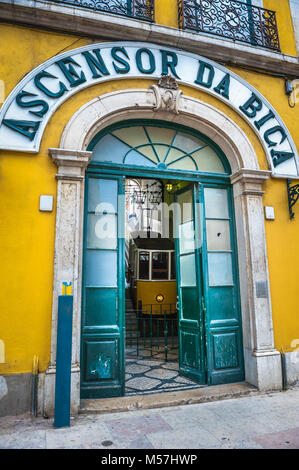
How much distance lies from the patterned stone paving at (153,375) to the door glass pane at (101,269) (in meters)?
1.64

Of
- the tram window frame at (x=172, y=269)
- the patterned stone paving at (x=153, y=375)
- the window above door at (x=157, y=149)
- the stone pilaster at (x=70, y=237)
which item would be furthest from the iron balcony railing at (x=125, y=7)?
the tram window frame at (x=172, y=269)

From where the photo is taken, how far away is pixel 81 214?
171 inches

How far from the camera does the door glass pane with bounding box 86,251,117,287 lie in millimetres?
4504

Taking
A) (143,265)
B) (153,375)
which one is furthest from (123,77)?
(143,265)

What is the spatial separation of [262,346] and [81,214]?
11.1 feet

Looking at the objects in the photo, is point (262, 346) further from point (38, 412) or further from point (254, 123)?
point (254, 123)

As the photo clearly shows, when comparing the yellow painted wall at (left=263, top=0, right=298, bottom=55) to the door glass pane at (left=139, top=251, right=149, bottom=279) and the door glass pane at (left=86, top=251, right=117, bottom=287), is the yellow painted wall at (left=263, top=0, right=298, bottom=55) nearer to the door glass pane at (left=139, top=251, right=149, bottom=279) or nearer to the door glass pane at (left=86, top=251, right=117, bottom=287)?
the door glass pane at (left=86, top=251, right=117, bottom=287)

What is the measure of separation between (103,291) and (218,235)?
2188 mm

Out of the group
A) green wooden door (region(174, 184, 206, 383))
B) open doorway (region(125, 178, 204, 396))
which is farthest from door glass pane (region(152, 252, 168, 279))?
green wooden door (region(174, 184, 206, 383))

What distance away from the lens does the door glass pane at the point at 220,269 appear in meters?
5.11

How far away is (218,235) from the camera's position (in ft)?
17.4

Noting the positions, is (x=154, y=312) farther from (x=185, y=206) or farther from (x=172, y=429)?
(x=172, y=429)

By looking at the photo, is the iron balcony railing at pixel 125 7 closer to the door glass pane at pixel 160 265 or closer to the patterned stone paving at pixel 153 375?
the patterned stone paving at pixel 153 375

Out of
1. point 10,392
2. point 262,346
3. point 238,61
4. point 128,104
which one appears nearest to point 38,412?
point 10,392
